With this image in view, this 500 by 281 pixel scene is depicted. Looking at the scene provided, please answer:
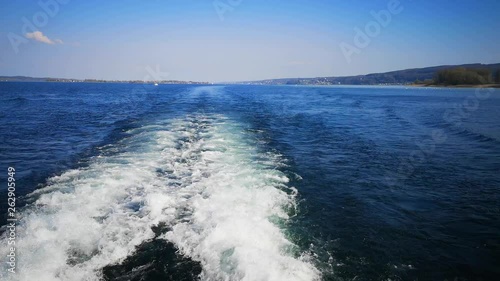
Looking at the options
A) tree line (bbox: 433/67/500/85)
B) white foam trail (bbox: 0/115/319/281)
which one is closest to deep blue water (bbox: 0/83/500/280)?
white foam trail (bbox: 0/115/319/281)

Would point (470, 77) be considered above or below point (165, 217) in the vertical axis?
above

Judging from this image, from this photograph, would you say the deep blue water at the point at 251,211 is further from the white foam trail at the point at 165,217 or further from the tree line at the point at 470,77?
the tree line at the point at 470,77

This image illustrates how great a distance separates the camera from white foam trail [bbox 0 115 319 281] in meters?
5.54

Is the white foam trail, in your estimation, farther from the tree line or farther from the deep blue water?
the tree line

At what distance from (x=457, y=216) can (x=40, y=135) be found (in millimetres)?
23332

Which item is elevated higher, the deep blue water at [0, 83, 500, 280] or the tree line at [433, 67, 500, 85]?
the tree line at [433, 67, 500, 85]

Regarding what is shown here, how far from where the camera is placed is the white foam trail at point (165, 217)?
18.2ft

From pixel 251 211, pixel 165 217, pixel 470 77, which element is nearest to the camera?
pixel 165 217

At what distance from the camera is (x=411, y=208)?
8711 millimetres

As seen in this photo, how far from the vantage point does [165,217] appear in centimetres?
765

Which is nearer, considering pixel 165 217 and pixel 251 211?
pixel 165 217

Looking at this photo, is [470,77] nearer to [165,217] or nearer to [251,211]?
[251,211]

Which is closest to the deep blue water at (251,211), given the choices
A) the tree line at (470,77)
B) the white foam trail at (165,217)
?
the white foam trail at (165,217)

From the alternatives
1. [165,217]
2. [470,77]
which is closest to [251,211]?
[165,217]
